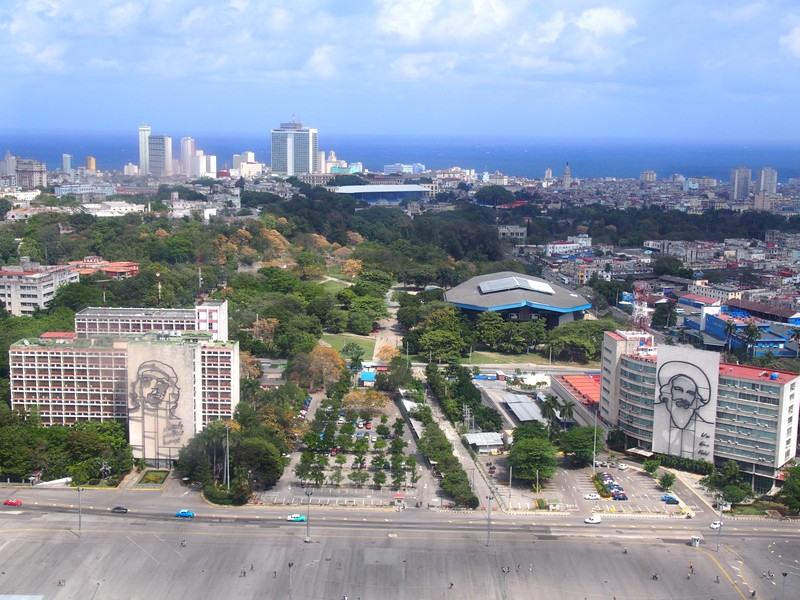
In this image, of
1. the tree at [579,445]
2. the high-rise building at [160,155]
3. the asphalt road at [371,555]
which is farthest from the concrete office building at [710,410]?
the high-rise building at [160,155]

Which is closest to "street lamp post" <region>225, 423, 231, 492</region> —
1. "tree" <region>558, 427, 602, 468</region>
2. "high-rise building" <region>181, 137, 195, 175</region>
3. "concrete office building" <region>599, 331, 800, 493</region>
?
"tree" <region>558, 427, 602, 468</region>

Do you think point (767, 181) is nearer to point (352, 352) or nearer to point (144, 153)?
point (144, 153)

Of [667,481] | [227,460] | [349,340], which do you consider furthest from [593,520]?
[349,340]

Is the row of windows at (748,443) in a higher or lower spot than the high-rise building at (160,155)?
lower

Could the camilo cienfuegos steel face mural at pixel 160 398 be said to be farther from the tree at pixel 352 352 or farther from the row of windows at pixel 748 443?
the row of windows at pixel 748 443

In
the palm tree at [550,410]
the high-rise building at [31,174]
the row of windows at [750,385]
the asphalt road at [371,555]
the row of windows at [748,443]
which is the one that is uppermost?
the high-rise building at [31,174]

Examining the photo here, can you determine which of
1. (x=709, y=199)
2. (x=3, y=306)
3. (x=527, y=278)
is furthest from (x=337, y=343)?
(x=709, y=199)
